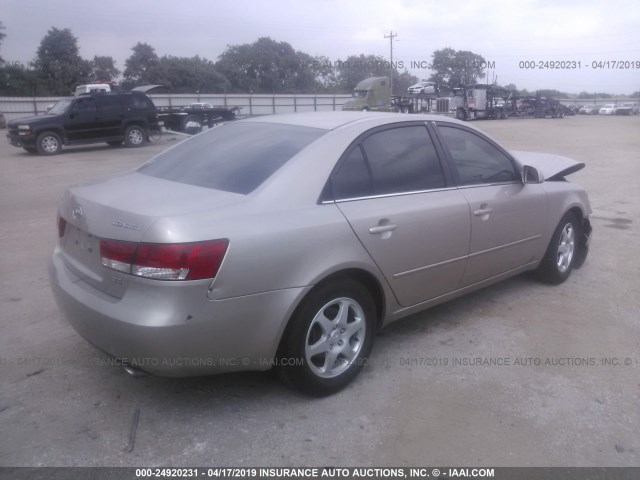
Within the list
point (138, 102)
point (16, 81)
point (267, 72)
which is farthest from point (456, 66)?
point (138, 102)

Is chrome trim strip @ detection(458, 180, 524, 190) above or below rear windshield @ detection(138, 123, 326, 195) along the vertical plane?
below

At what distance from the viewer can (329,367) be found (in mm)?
3232

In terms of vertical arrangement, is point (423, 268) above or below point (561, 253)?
above

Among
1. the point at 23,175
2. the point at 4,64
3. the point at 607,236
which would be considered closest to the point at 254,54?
the point at 4,64

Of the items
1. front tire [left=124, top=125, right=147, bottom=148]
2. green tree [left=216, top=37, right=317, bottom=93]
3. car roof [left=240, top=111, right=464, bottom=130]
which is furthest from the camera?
green tree [left=216, top=37, right=317, bottom=93]

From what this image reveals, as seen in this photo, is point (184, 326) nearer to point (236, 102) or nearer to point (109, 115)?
point (109, 115)

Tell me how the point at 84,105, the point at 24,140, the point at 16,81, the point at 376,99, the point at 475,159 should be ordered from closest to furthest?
the point at 475,159, the point at 24,140, the point at 84,105, the point at 376,99, the point at 16,81

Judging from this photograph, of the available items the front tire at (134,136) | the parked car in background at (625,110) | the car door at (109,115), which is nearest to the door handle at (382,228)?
the car door at (109,115)

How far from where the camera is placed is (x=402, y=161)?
3705 mm

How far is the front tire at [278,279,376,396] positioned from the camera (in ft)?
9.91

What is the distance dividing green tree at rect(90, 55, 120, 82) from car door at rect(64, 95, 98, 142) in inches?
1357

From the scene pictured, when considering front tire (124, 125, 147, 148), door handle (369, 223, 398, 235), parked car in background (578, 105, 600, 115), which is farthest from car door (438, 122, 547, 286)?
parked car in background (578, 105, 600, 115)

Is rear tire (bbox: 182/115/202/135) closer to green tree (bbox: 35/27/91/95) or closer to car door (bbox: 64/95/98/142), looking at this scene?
car door (bbox: 64/95/98/142)

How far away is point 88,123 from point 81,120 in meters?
0.22
